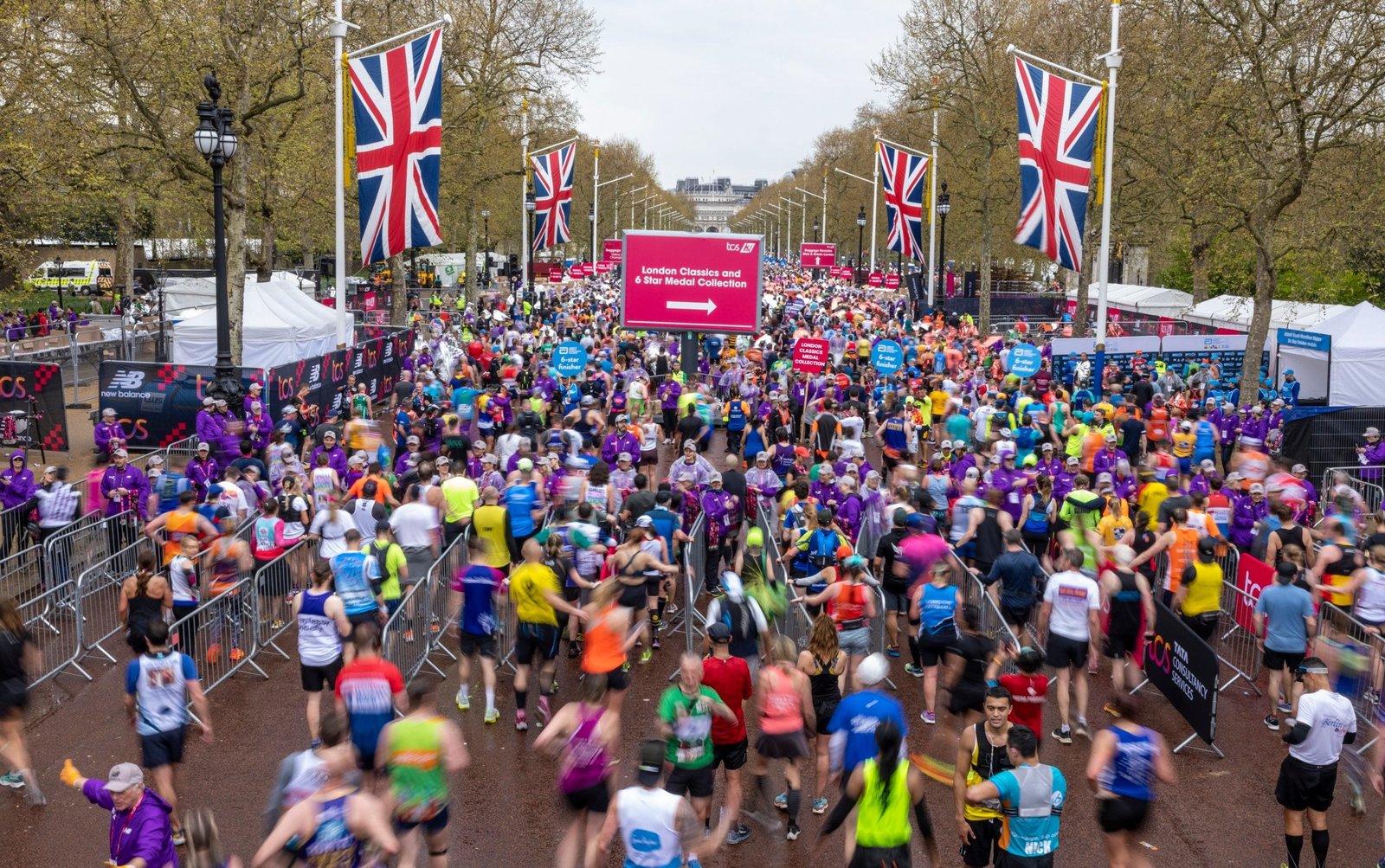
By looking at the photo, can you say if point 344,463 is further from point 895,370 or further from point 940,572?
point 895,370

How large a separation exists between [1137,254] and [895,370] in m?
55.1

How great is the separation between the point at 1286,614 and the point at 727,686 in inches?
195

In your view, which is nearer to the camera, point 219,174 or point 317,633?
point 317,633

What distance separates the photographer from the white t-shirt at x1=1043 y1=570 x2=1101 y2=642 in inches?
383

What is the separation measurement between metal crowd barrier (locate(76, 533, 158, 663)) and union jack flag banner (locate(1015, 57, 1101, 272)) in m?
15.6

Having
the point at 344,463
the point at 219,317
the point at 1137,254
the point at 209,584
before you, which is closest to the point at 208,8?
the point at 219,317

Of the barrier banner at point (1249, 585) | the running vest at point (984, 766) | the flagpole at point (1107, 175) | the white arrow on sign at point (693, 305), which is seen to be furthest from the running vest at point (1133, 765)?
the white arrow on sign at point (693, 305)

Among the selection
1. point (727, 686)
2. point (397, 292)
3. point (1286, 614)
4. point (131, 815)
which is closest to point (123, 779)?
point (131, 815)

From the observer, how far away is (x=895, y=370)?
80.6 ft

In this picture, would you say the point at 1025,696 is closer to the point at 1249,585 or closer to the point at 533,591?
the point at 533,591

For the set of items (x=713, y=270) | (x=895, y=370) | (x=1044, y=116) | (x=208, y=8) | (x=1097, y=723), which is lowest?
(x=1097, y=723)

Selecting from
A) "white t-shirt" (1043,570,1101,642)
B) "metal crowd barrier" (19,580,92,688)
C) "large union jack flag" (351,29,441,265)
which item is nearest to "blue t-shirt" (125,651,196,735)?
"metal crowd barrier" (19,580,92,688)

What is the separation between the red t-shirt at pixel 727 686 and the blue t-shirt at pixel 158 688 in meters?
3.43

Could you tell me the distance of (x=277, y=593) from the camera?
1277cm
